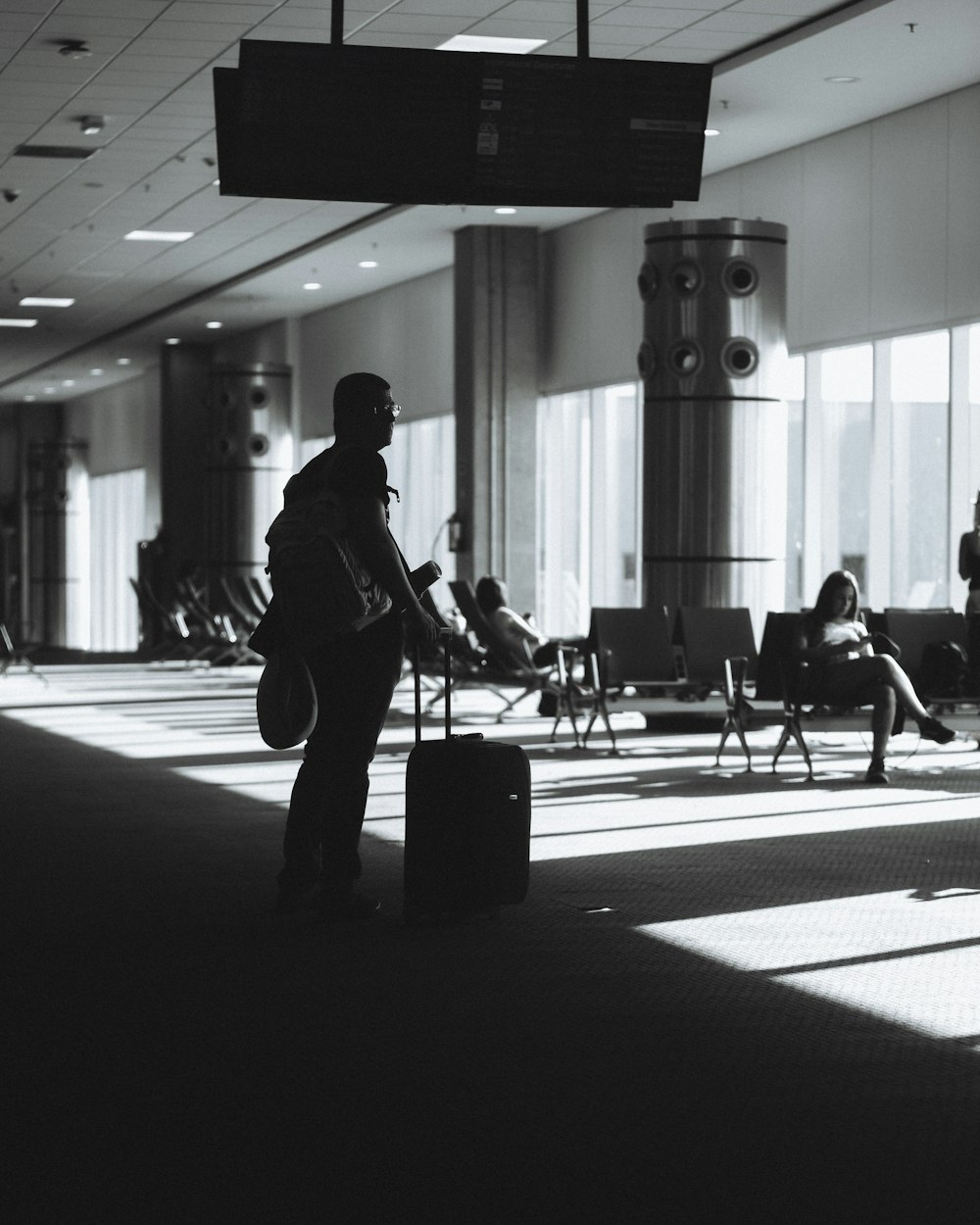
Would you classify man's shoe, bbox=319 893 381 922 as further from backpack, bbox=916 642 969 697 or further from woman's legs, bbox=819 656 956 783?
backpack, bbox=916 642 969 697

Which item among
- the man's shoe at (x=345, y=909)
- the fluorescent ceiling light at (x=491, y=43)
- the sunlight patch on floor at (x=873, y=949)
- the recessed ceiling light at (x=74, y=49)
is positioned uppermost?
the fluorescent ceiling light at (x=491, y=43)

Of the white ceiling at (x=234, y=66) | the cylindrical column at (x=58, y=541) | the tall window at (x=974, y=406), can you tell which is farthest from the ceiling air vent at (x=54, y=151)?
the cylindrical column at (x=58, y=541)

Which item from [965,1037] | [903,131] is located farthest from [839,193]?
[965,1037]

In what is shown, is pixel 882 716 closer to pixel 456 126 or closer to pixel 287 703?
pixel 456 126

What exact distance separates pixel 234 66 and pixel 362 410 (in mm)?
7749

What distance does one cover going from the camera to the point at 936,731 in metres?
9.18

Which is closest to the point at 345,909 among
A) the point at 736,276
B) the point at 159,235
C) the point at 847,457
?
the point at 736,276

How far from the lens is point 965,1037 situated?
390cm

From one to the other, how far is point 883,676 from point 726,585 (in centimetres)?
338

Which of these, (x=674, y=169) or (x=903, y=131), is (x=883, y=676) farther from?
(x=903, y=131)

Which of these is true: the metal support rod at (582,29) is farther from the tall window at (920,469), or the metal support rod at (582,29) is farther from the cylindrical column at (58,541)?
the cylindrical column at (58,541)

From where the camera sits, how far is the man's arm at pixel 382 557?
196 inches

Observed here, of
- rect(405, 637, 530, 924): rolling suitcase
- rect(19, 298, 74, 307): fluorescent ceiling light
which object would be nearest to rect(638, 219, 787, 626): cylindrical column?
rect(405, 637, 530, 924): rolling suitcase

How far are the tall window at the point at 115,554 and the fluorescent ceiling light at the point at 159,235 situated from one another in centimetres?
1316
